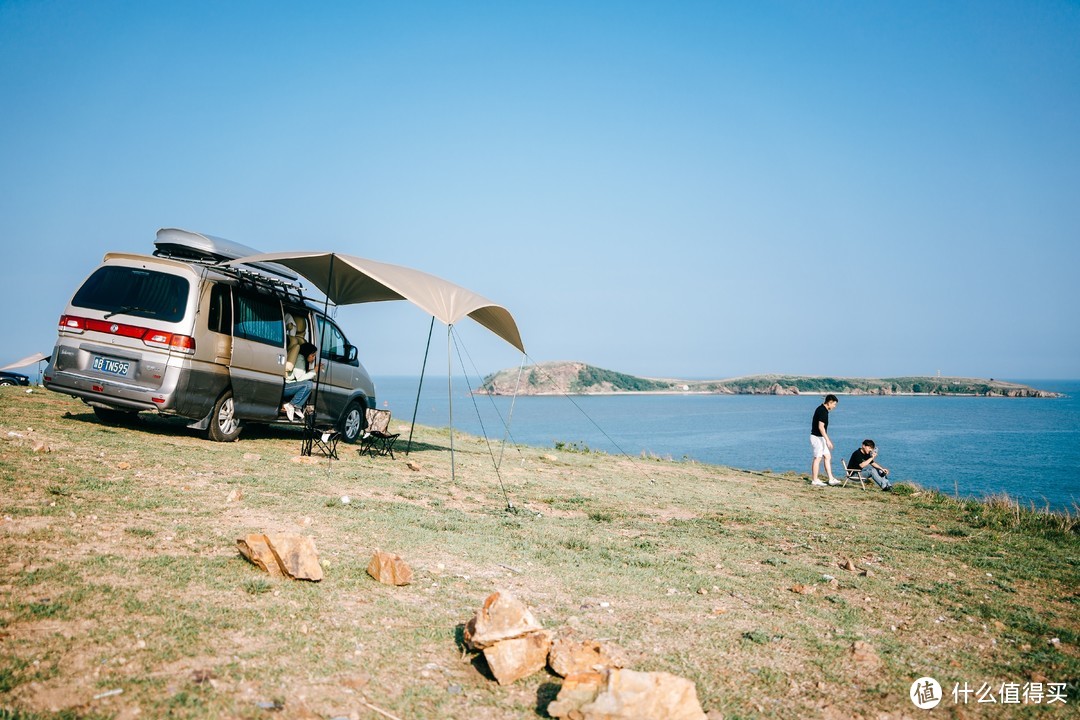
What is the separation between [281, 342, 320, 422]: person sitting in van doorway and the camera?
10734 millimetres

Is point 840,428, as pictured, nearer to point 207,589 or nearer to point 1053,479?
point 1053,479

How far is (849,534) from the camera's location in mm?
8016

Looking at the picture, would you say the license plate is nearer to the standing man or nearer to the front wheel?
the front wheel

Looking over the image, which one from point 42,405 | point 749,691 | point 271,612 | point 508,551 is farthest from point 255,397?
point 749,691

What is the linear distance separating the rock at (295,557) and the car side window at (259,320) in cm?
Result: 567

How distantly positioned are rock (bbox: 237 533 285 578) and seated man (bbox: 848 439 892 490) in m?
13.0

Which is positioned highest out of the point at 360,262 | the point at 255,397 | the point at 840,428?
the point at 360,262

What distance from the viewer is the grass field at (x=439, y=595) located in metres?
3.19

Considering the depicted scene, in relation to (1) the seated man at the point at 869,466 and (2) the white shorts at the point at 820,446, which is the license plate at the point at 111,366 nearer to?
(2) the white shorts at the point at 820,446

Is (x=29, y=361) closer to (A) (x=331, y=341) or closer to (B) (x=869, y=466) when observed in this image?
(A) (x=331, y=341)

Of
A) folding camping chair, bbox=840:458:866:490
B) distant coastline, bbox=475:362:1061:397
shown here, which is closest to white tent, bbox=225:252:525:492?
folding camping chair, bbox=840:458:866:490

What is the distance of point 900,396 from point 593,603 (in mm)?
156069

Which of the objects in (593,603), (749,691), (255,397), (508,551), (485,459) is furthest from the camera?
(485,459)

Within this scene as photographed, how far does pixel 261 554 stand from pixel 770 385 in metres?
152
